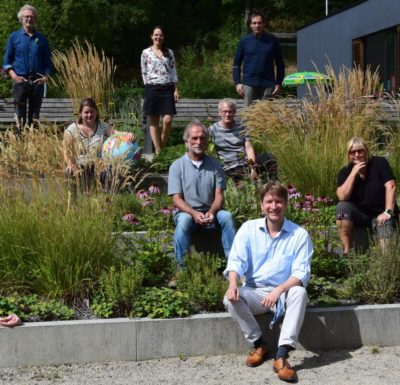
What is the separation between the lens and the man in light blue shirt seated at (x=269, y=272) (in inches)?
203

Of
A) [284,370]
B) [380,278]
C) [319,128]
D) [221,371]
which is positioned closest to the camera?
[284,370]

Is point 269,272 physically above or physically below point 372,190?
below

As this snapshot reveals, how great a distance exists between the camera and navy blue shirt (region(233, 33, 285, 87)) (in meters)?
10.3

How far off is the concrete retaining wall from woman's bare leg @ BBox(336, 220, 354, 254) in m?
1.17

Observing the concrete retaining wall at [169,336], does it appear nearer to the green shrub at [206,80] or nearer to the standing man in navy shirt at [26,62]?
the standing man in navy shirt at [26,62]

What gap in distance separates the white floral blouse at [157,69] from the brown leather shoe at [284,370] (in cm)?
566

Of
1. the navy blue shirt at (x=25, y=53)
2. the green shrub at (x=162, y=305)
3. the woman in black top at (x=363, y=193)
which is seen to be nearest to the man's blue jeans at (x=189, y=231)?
the green shrub at (x=162, y=305)

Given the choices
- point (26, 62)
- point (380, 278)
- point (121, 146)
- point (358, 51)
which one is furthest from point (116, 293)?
point (358, 51)

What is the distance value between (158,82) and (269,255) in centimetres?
511

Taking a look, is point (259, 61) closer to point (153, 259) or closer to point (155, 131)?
point (155, 131)

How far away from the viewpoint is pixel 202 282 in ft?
18.9

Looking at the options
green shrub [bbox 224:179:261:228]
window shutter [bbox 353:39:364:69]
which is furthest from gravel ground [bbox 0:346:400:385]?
window shutter [bbox 353:39:364:69]

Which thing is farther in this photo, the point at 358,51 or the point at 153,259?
the point at 358,51

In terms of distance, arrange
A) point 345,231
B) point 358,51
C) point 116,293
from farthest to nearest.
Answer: point 358,51, point 345,231, point 116,293
